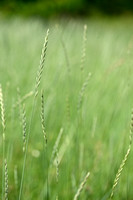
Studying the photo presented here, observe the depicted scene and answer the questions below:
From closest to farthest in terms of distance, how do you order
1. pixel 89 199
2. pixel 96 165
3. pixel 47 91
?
pixel 89 199, pixel 96 165, pixel 47 91

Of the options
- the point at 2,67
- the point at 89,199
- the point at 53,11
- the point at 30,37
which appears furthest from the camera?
the point at 53,11

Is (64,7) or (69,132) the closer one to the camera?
(69,132)

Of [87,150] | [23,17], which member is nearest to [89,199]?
[87,150]

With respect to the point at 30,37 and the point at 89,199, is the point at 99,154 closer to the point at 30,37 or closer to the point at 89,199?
the point at 89,199

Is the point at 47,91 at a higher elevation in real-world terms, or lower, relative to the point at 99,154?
higher

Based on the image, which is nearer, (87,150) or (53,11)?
(87,150)

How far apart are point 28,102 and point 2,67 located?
795mm

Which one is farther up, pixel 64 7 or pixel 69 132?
pixel 69 132

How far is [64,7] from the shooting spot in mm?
9781

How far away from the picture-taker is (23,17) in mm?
9219

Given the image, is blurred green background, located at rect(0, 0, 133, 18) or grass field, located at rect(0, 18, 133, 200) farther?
blurred green background, located at rect(0, 0, 133, 18)

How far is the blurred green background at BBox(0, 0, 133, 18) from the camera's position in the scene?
917 centimetres

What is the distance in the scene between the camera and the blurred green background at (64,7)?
30.1ft

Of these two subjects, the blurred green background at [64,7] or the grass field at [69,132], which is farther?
the blurred green background at [64,7]
